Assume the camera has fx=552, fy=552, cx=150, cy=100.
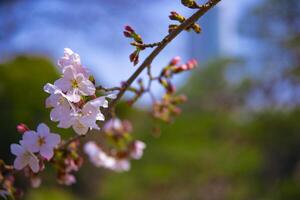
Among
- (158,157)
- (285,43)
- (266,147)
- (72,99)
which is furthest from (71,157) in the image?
(285,43)

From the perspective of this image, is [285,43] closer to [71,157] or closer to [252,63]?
[252,63]

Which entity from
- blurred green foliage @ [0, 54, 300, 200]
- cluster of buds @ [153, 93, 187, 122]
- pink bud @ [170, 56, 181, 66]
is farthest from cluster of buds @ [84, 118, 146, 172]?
blurred green foliage @ [0, 54, 300, 200]

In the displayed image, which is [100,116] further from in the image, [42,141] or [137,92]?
[137,92]

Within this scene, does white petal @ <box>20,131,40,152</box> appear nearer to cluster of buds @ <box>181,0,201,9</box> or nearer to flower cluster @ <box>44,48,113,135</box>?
flower cluster @ <box>44,48,113,135</box>

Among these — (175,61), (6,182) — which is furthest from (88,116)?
(175,61)

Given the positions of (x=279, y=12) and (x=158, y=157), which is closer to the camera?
(x=158, y=157)

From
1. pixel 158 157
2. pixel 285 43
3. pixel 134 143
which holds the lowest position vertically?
pixel 134 143

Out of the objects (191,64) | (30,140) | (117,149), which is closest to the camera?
(30,140)
